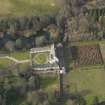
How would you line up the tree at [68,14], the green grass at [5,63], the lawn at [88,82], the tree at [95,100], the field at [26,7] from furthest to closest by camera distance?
the field at [26,7]
the tree at [68,14]
the green grass at [5,63]
the lawn at [88,82]
the tree at [95,100]

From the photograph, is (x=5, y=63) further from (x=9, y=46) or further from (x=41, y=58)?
(x=41, y=58)

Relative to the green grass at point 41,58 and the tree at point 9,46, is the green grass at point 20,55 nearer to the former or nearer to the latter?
the tree at point 9,46

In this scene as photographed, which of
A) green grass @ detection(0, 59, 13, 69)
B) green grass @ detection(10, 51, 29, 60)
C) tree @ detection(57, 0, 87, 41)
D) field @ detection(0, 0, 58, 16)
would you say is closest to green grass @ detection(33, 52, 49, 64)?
green grass @ detection(10, 51, 29, 60)

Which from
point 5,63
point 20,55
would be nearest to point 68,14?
point 20,55

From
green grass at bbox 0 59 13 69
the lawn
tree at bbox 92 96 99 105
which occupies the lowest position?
tree at bbox 92 96 99 105

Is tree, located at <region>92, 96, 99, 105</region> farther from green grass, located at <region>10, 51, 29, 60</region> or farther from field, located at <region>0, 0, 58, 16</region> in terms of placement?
field, located at <region>0, 0, 58, 16</region>

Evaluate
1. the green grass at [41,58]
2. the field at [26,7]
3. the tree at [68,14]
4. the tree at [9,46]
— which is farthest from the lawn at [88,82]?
the field at [26,7]
